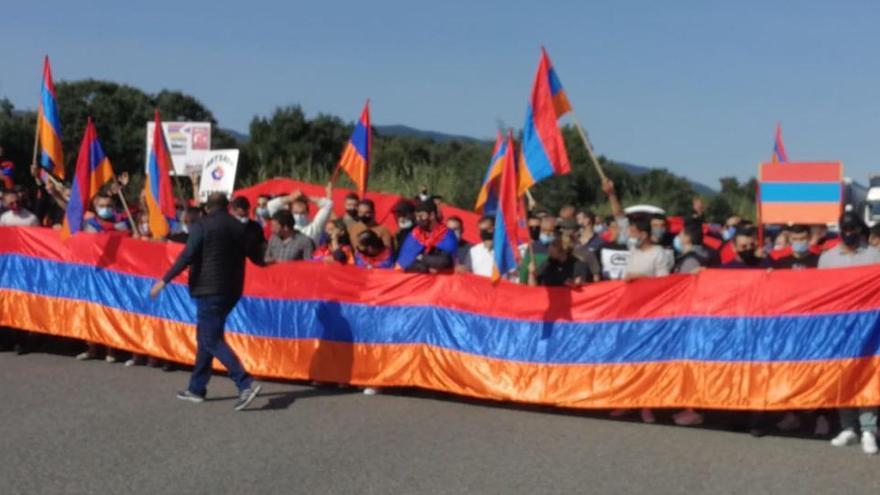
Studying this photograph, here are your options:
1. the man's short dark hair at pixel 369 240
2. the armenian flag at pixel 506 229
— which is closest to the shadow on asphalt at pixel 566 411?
the armenian flag at pixel 506 229

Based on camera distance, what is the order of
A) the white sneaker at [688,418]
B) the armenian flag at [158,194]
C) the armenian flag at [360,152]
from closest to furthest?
1. the white sneaker at [688,418]
2. the armenian flag at [158,194]
3. the armenian flag at [360,152]

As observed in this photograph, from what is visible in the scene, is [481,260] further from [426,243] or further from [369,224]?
[369,224]

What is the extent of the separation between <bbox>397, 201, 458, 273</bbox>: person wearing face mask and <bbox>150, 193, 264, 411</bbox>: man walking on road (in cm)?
204

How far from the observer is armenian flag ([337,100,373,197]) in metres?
16.3

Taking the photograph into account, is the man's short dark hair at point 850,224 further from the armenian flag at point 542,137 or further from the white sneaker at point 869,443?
the armenian flag at point 542,137

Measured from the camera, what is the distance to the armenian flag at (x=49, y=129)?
15562 mm

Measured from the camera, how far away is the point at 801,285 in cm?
970

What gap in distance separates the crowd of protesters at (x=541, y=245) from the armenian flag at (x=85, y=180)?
51 cm

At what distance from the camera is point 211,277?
10.6 m

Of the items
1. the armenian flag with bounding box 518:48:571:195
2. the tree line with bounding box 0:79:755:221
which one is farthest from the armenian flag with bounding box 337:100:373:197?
the tree line with bounding box 0:79:755:221

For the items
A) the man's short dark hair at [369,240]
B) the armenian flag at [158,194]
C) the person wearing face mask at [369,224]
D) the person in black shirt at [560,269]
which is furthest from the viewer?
the armenian flag at [158,194]

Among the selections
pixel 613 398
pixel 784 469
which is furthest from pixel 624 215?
pixel 784 469

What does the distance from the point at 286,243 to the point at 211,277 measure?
2.08m

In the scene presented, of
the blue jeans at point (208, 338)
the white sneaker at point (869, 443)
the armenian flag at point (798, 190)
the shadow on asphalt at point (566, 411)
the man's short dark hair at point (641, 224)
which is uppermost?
the armenian flag at point (798, 190)
